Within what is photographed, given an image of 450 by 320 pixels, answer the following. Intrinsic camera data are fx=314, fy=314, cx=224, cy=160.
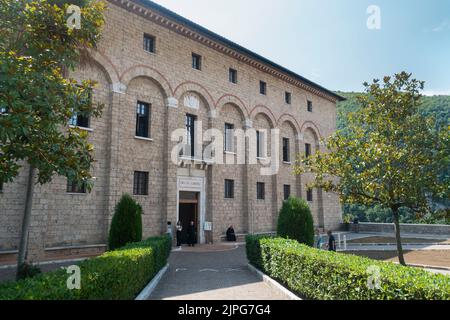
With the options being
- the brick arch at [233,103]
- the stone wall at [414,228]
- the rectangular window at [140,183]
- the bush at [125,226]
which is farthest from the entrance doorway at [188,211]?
the stone wall at [414,228]

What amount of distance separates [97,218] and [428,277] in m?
14.4

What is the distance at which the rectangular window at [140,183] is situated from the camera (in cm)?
1764

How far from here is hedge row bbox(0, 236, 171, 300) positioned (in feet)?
15.0

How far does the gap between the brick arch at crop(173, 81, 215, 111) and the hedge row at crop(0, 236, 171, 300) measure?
12.5m

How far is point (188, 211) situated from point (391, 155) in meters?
13.5

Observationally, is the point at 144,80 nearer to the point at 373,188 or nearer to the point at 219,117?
the point at 219,117

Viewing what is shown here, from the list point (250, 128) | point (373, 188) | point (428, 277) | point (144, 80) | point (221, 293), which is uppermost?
point (144, 80)

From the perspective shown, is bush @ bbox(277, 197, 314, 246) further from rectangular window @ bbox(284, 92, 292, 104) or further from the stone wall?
the stone wall

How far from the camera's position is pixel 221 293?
852 centimetres

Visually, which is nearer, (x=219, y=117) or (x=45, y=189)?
(x=45, y=189)

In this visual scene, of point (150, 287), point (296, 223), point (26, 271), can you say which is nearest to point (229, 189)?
point (296, 223)

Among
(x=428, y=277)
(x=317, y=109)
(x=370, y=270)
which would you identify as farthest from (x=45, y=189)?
(x=317, y=109)

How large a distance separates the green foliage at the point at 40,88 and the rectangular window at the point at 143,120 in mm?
9513
